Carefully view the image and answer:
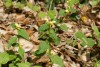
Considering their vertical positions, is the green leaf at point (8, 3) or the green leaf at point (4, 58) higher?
the green leaf at point (8, 3)

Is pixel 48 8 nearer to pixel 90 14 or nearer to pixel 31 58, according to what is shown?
pixel 90 14

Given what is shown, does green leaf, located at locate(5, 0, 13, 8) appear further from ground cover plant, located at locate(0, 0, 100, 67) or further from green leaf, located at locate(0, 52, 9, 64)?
green leaf, located at locate(0, 52, 9, 64)

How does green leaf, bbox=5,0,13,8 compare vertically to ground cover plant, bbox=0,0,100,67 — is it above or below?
above

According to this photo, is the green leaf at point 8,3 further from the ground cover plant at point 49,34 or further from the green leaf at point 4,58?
the green leaf at point 4,58

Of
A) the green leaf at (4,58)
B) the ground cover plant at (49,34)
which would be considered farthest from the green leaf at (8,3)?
the green leaf at (4,58)

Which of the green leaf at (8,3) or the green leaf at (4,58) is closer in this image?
the green leaf at (4,58)

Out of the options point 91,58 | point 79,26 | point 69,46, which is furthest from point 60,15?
point 91,58

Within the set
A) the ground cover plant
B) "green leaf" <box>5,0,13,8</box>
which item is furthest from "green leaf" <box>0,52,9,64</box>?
"green leaf" <box>5,0,13,8</box>

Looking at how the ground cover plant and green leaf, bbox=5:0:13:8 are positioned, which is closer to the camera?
the ground cover plant

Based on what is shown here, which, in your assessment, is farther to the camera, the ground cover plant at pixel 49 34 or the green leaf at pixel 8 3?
the green leaf at pixel 8 3
